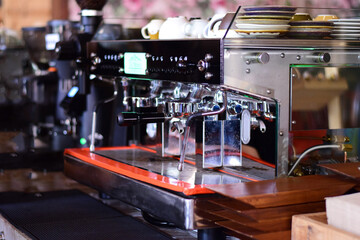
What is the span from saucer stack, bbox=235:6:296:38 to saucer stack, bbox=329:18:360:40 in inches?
6.6

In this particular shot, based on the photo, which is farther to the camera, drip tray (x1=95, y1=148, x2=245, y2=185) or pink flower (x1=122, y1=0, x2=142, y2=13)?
pink flower (x1=122, y1=0, x2=142, y2=13)

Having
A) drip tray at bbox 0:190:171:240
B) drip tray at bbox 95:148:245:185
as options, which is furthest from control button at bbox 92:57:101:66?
drip tray at bbox 0:190:171:240

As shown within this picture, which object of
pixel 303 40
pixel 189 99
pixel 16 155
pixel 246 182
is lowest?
pixel 16 155

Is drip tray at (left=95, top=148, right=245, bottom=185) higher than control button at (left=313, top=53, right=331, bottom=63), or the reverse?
control button at (left=313, top=53, right=331, bottom=63)

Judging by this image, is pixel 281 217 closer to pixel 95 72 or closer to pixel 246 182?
pixel 246 182

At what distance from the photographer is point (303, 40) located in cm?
188

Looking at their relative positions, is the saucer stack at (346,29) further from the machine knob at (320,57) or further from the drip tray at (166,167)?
the drip tray at (166,167)

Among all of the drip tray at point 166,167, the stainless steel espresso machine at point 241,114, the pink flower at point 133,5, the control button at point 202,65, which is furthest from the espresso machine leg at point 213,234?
the pink flower at point 133,5

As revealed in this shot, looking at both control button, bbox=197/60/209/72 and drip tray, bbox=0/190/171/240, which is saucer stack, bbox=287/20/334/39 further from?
drip tray, bbox=0/190/171/240

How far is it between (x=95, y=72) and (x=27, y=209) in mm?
631

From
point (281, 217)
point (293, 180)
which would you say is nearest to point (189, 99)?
point (293, 180)

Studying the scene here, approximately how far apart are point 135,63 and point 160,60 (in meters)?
0.21

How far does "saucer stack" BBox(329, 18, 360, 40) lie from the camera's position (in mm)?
1946

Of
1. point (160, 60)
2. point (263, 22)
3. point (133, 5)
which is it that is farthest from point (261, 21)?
point (133, 5)
